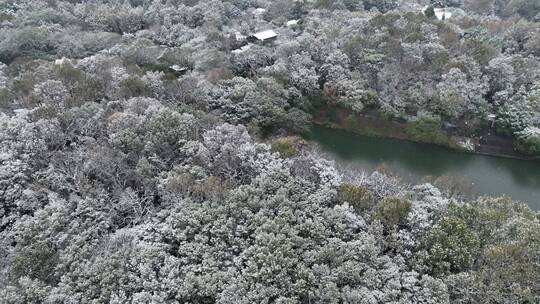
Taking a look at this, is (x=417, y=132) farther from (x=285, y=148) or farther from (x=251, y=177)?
(x=251, y=177)

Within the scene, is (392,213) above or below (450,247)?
above

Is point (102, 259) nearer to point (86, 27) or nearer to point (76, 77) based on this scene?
point (76, 77)

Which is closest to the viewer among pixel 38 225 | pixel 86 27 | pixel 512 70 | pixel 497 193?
pixel 38 225

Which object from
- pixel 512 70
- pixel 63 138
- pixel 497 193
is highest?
pixel 63 138

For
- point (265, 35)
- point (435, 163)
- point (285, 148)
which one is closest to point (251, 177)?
point (285, 148)

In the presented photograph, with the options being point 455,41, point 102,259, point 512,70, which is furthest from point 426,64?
Answer: point 102,259

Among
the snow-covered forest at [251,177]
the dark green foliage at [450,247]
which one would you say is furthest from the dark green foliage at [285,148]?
the dark green foliage at [450,247]
